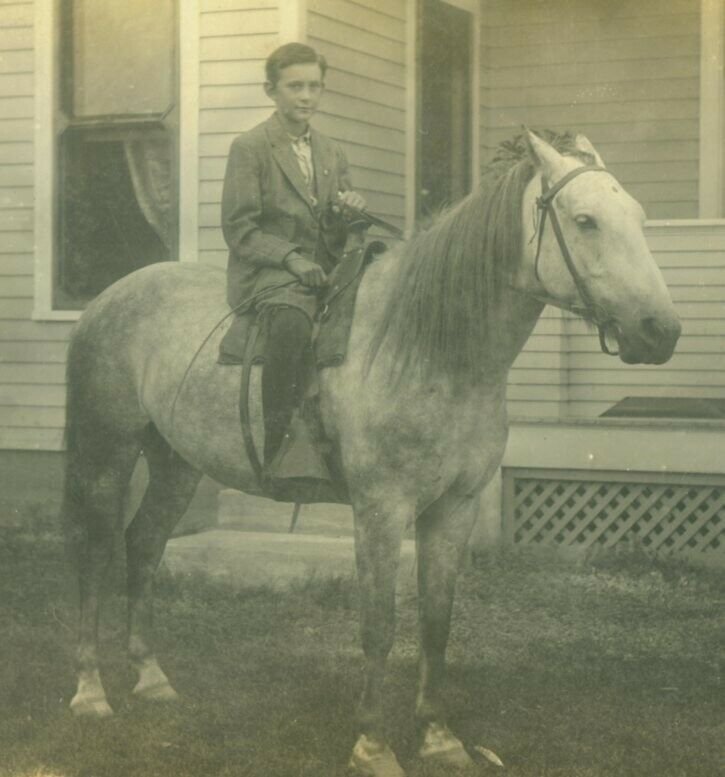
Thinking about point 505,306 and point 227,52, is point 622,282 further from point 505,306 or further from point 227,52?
point 227,52

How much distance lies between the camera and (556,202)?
14.8ft

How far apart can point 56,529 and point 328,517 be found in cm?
203

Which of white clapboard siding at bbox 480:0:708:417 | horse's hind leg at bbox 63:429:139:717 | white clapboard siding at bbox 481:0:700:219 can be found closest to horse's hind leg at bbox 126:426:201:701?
horse's hind leg at bbox 63:429:139:717

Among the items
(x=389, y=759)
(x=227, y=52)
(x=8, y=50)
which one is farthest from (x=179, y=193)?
(x=389, y=759)

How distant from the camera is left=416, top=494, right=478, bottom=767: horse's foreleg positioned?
199 inches

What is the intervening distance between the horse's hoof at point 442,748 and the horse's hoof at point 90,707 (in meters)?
1.47

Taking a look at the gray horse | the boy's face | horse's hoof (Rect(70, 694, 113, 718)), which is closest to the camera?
the gray horse

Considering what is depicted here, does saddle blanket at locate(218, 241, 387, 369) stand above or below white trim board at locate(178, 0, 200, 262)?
below

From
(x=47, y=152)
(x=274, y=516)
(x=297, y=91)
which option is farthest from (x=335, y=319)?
(x=47, y=152)

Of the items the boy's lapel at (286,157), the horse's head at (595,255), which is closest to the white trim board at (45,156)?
the boy's lapel at (286,157)

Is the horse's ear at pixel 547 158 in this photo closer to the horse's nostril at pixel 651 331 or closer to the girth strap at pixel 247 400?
the horse's nostril at pixel 651 331

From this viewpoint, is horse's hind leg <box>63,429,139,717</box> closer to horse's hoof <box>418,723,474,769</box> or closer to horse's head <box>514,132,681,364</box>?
horse's hoof <box>418,723,474,769</box>

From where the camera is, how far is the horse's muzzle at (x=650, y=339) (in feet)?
14.1

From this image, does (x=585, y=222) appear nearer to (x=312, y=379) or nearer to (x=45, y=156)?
(x=312, y=379)
